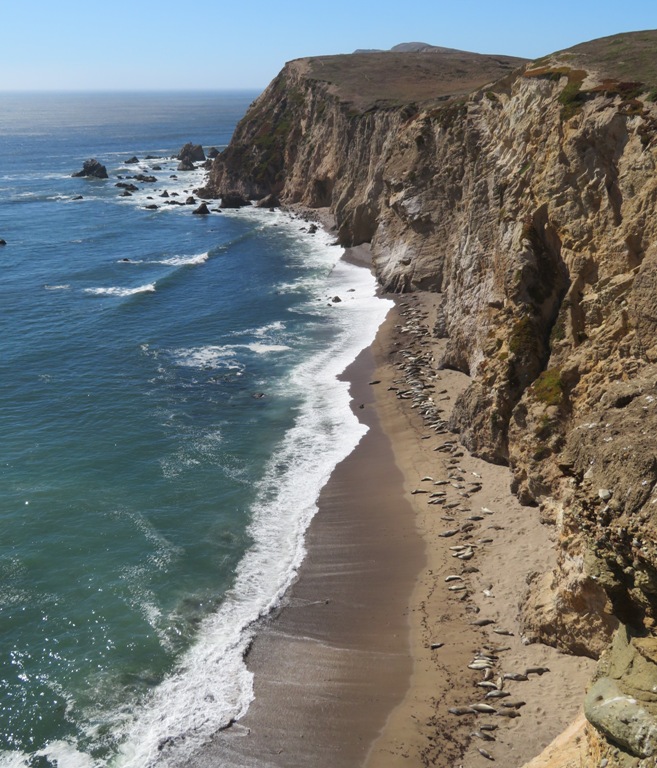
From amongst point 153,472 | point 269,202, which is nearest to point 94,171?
point 269,202

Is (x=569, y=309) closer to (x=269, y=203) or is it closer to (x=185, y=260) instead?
(x=185, y=260)

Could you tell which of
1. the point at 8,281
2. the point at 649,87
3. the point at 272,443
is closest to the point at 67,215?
the point at 8,281

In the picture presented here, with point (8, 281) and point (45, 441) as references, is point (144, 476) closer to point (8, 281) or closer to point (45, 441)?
point (45, 441)

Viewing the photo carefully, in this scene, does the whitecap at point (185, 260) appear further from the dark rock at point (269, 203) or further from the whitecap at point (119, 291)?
the dark rock at point (269, 203)

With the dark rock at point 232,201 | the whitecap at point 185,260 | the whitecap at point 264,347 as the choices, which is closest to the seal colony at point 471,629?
the whitecap at point 264,347

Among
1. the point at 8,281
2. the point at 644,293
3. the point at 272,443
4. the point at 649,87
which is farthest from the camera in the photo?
the point at 8,281
